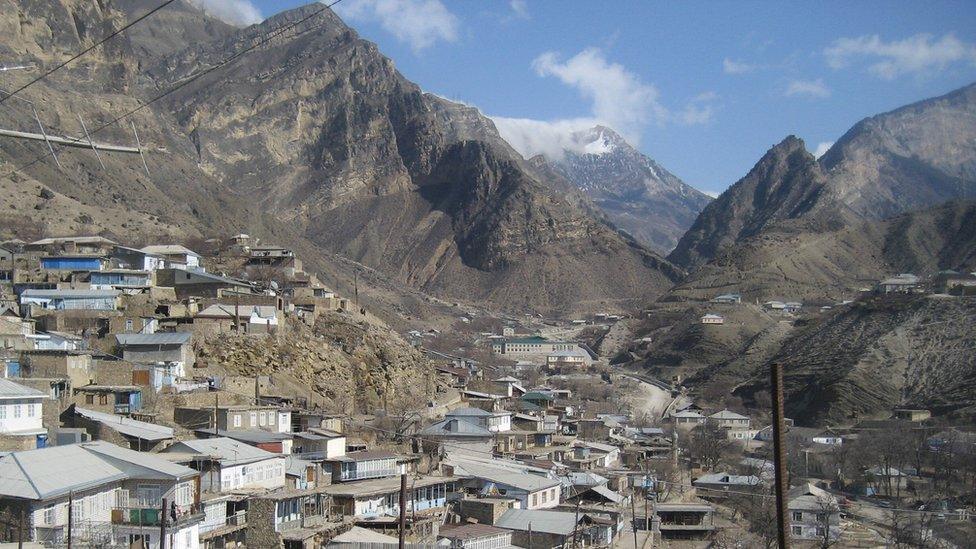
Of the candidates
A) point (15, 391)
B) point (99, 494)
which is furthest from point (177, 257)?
point (99, 494)

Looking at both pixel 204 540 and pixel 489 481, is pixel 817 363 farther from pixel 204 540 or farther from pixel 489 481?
pixel 204 540

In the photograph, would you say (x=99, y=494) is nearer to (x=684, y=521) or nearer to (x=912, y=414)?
(x=684, y=521)

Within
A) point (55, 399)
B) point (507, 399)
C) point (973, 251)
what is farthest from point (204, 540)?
point (973, 251)

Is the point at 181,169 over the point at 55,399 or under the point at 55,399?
over

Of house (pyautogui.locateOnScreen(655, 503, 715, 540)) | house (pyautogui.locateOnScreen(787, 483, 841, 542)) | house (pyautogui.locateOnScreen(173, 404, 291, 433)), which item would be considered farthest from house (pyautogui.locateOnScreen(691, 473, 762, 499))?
house (pyautogui.locateOnScreen(173, 404, 291, 433))

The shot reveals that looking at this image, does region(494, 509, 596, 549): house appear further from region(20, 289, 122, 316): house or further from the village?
region(20, 289, 122, 316): house
